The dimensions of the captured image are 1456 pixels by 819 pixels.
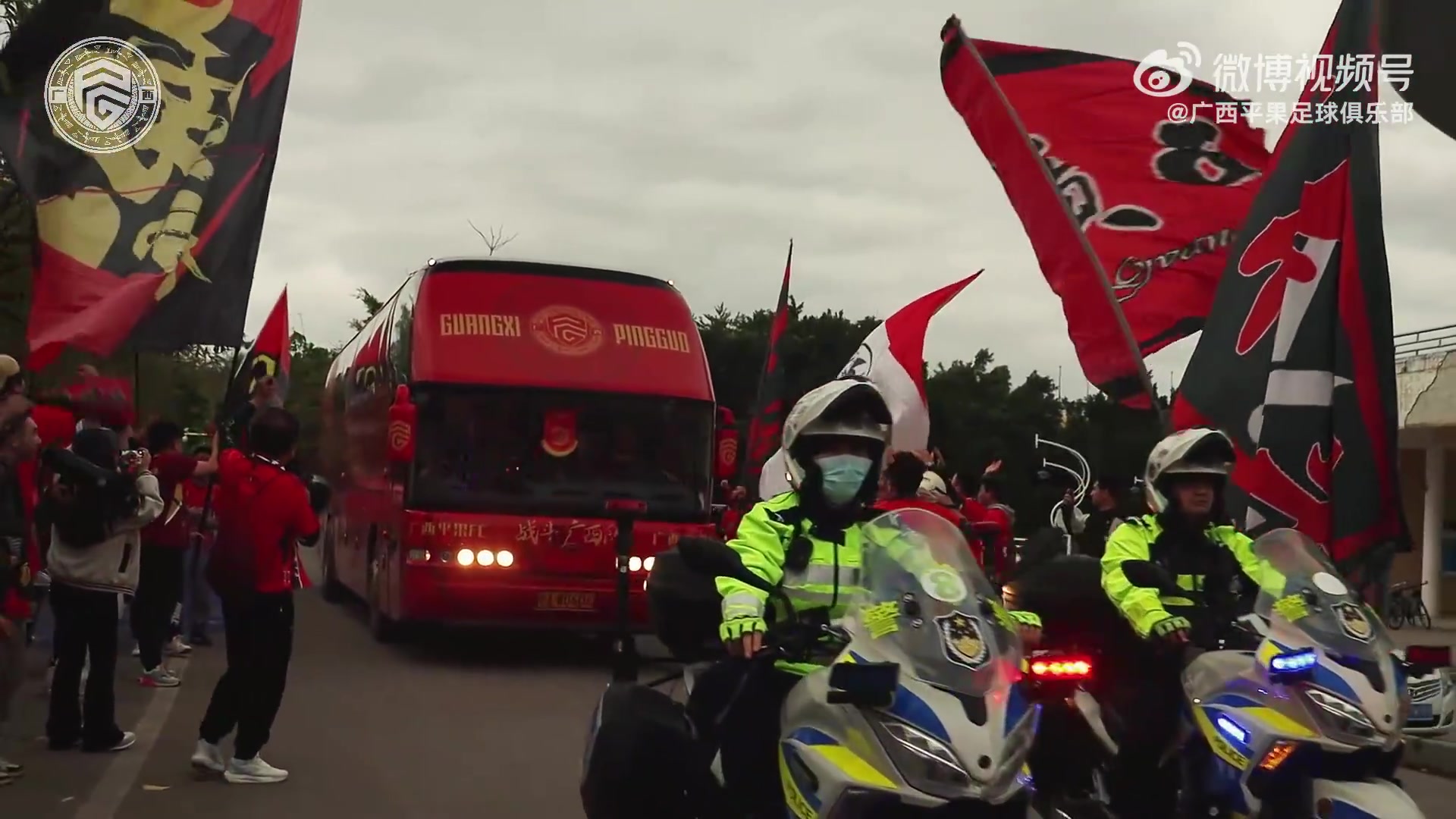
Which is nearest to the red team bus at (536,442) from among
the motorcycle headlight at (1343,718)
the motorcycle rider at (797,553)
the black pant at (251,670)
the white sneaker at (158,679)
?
the white sneaker at (158,679)

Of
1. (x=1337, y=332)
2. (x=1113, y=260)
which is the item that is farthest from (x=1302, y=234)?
(x=1113, y=260)

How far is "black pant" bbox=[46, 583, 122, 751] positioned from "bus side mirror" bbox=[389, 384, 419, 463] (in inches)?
169

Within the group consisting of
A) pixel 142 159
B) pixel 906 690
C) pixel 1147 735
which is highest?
pixel 142 159

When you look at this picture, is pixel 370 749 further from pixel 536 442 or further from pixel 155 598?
pixel 536 442

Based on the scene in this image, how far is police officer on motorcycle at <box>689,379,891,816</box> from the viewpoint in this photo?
457 centimetres

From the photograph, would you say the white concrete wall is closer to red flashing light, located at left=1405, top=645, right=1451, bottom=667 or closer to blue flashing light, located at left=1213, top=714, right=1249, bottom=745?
red flashing light, located at left=1405, top=645, right=1451, bottom=667

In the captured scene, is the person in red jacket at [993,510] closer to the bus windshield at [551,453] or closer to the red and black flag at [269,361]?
the bus windshield at [551,453]

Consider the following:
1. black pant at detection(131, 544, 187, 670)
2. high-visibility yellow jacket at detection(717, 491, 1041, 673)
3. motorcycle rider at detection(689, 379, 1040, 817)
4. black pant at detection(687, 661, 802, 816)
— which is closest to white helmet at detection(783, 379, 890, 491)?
motorcycle rider at detection(689, 379, 1040, 817)

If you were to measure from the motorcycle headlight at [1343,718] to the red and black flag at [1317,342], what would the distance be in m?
3.24

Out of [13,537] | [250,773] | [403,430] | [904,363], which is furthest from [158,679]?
[904,363]

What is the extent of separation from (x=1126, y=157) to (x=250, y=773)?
20.7 ft

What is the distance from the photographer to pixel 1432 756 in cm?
1008

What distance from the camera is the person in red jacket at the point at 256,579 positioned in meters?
8.05

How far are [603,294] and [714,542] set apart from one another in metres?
9.86
